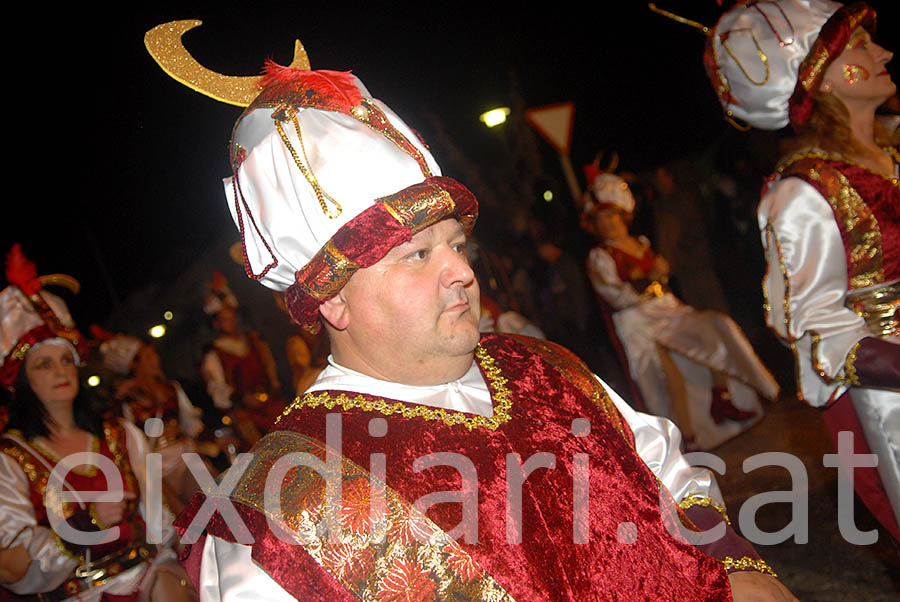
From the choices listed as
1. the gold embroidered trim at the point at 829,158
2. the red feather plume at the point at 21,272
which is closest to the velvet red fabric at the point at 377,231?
the gold embroidered trim at the point at 829,158

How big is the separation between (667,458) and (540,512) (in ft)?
1.95

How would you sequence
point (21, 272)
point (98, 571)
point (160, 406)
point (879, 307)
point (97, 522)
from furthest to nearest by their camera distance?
point (160, 406)
point (21, 272)
point (97, 522)
point (98, 571)
point (879, 307)

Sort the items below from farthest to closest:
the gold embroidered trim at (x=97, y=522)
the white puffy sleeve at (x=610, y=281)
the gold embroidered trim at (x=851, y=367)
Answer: the white puffy sleeve at (x=610, y=281), the gold embroidered trim at (x=97, y=522), the gold embroidered trim at (x=851, y=367)

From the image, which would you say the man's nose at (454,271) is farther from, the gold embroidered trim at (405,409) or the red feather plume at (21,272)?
the red feather plume at (21,272)

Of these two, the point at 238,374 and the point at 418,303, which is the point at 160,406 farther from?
the point at 418,303

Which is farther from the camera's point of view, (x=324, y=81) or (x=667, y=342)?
(x=667, y=342)

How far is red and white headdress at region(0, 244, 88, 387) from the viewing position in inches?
144

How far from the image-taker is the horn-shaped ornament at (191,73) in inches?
77.7

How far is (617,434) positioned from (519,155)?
9.80 m

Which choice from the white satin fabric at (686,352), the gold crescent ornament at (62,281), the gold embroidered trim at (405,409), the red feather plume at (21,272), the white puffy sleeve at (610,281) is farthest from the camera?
the white puffy sleeve at (610,281)

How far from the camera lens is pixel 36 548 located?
325 centimetres

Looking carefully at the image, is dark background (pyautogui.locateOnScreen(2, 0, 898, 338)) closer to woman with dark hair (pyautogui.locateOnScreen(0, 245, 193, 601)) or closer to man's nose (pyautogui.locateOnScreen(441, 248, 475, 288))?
woman with dark hair (pyautogui.locateOnScreen(0, 245, 193, 601))

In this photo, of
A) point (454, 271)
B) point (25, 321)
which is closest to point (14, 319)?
point (25, 321)

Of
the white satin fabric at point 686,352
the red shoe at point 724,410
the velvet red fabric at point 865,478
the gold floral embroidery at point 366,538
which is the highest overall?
the gold floral embroidery at point 366,538
